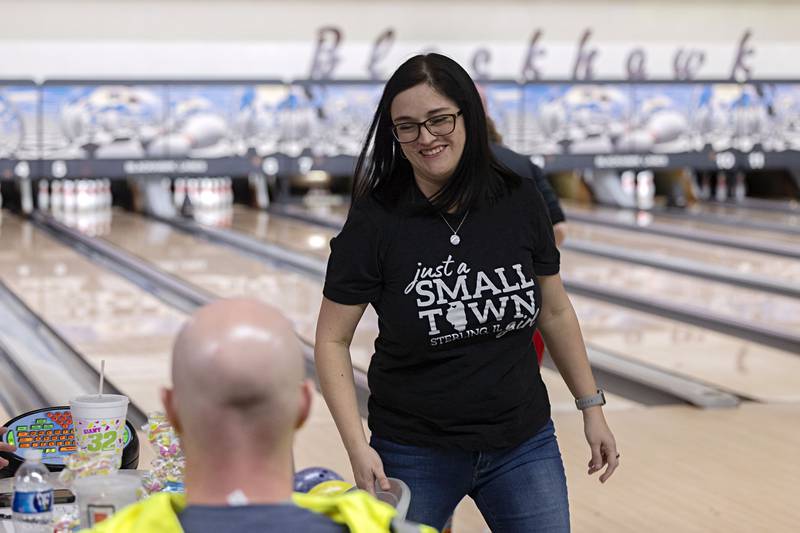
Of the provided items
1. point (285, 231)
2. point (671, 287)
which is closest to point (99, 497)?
point (671, 287)

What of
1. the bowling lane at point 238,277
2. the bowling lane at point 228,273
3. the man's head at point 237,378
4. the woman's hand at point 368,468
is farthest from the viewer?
the bowling lane at point 228,273

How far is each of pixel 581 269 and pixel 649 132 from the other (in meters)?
4.16

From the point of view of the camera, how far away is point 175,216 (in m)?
10.5

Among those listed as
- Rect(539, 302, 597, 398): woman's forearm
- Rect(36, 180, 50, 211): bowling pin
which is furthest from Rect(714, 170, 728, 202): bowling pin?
Rect(539, 302, 597, 398): woman's forearm

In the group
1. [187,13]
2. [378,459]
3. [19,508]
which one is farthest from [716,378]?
[187,13]

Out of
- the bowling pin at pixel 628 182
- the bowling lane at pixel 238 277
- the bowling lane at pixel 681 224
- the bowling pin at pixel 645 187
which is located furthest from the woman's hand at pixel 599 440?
the bowling pin at pixel 645 187

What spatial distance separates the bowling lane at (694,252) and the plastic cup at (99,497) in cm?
641

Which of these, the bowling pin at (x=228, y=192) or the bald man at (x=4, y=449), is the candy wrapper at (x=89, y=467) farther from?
the bowling pin at (x=228, y=192)

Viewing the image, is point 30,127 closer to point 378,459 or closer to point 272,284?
point 272,284

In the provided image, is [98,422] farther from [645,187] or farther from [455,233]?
[645,187]

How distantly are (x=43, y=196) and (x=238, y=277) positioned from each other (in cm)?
407

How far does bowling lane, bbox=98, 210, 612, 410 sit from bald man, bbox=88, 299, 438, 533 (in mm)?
3405

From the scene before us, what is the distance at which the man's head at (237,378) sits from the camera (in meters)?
1.20

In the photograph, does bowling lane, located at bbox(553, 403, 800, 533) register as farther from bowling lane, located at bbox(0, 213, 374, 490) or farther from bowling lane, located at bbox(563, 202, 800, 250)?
bowling lane, located at bbox(563, 202, 800, 250)
